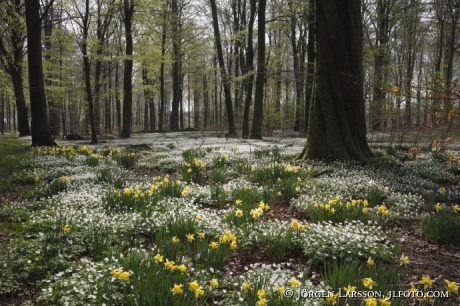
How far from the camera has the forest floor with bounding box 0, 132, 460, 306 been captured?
2244mm

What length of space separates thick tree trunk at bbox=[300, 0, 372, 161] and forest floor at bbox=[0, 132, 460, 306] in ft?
4.70

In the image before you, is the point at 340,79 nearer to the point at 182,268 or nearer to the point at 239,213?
the point at 239,213

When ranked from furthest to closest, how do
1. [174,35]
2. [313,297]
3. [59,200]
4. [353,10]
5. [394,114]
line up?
[174,35] → [394,114] → [353,10] → [59,200] → [313,297]

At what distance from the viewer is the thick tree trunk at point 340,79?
7418mm

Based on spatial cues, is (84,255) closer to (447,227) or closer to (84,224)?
(84,224)

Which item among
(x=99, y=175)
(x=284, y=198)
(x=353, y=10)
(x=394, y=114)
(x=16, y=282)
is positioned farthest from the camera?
(x=394, y=114)

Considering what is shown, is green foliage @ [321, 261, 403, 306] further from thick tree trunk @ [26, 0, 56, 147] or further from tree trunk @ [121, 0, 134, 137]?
tree trunk @ [121, 0, 134, 137]

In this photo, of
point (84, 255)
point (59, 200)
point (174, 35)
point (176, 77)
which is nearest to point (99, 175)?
point (59, 200)

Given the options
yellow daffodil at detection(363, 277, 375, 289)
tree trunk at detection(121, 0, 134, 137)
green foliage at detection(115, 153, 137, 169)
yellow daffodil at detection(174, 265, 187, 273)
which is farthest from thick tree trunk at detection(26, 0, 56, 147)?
yellow daffodil at detection(363, 277, 375, 289)

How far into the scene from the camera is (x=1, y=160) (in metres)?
9.03

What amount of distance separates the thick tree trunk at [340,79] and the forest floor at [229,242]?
143 centimetres

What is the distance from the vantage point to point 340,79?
7.49 m

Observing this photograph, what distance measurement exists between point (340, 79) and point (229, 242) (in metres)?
5.99

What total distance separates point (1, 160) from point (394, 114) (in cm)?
1217
